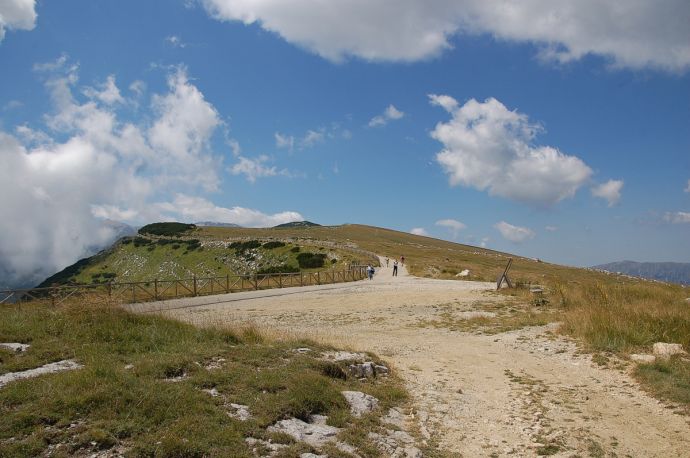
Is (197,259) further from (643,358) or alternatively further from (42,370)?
(643,358)

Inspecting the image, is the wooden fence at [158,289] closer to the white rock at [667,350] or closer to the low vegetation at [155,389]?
the low vegetation at [155,389]

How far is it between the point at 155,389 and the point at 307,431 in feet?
7.32

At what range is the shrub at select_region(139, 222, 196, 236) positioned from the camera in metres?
114

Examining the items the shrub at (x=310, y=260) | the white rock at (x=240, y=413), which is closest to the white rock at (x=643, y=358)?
the white rock at (x=240, y=413)

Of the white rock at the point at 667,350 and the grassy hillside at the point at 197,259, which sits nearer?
the white rock at the point at 667,350

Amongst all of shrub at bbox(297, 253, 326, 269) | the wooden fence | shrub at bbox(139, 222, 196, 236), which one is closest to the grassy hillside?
shrub at bbox(297, 253, 326, 269)

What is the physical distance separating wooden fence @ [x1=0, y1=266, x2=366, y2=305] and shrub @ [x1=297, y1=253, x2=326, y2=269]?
38.7 ft

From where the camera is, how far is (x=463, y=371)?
33.5 ft

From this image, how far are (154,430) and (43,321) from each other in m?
6.36

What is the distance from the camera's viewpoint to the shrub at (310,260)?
57.5 metres

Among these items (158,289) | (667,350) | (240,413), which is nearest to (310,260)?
(158,289)

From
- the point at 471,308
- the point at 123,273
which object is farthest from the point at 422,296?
the point at 123,273

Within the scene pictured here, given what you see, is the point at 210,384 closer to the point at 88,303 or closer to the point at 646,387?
the point at 88,303

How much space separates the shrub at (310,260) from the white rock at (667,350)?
48.0 metres
